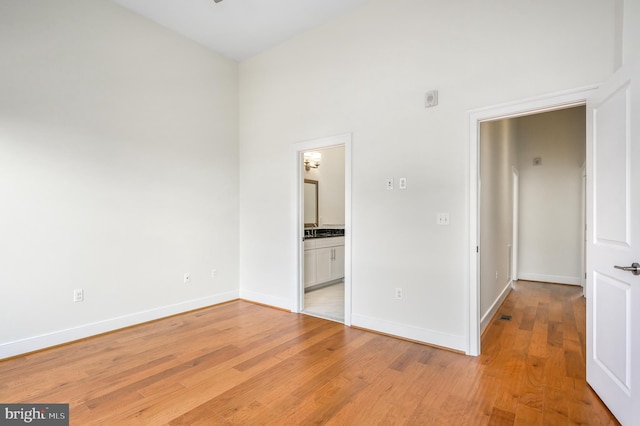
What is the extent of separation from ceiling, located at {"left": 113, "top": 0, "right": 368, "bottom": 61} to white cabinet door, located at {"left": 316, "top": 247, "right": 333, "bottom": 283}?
10.6 feet

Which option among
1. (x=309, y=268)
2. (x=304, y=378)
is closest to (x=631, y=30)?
(x=304, y=378)

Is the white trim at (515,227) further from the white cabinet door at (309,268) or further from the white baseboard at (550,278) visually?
the white cabinet door at (309,268)

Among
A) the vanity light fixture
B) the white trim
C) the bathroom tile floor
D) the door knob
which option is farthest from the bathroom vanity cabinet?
the door knob

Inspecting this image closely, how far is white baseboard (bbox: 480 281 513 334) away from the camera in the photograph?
3471mm

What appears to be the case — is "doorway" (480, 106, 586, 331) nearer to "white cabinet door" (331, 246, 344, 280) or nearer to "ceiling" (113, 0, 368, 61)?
"white cabinet door" (331, 246, 344, 280)

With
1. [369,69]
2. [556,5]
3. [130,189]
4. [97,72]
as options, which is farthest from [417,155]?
[97,72]

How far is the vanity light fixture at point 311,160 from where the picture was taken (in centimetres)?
617

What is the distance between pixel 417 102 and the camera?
10.4ft

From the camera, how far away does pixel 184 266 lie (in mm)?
4191

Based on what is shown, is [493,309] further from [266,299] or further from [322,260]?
[266,299]

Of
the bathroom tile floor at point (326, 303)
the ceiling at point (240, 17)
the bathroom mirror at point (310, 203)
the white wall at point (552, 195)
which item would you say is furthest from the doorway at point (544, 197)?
the ceiling at point (240, 17)

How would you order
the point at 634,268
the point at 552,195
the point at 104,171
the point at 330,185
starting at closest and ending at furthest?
1. the point at 634,268
2. the point at 104,171
3. the point at 552,195
4. the point at 330,185

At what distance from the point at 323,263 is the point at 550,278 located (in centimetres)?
430

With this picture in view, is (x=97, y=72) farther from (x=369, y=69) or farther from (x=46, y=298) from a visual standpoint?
(x=369, y=69)
